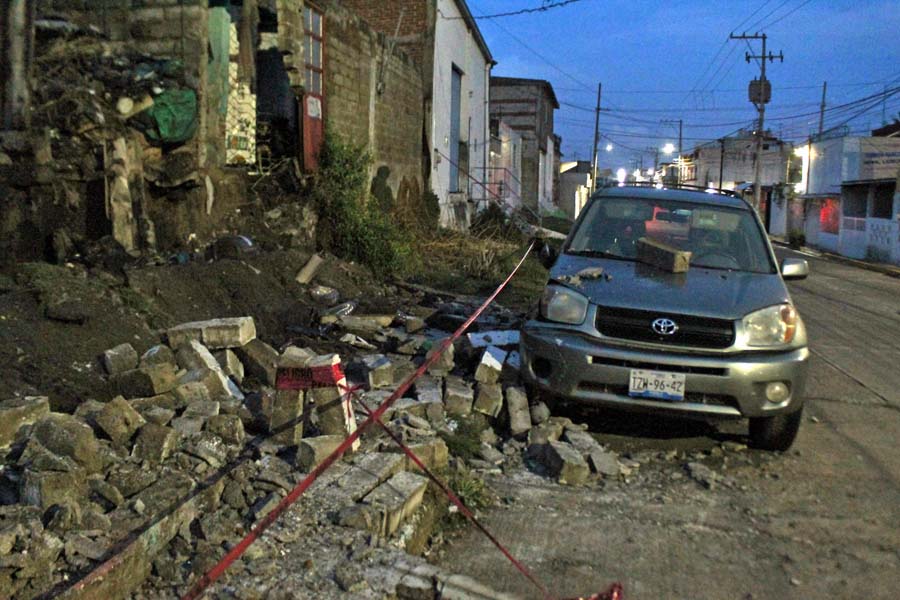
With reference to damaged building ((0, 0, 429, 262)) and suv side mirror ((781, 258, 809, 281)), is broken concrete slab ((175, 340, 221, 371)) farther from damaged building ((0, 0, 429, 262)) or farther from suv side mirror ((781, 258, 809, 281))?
suv side mirror ((781, 258, 809, 281))

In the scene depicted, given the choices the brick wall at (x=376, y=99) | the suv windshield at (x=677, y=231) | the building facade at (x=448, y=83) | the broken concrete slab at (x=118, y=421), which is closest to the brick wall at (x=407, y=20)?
the building facade at (x=448, y=83)

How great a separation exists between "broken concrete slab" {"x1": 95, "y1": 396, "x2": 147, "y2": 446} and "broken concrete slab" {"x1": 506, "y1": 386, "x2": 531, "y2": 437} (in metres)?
2.44

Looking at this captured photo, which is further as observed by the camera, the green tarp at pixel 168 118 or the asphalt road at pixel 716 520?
the green tarp at pixel 168 118

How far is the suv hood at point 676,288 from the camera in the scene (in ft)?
17.5

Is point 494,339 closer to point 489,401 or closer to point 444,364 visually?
point 444,364

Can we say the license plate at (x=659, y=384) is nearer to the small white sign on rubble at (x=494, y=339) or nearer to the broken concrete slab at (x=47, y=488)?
the small white sign on rubble at (x=494, y=339)

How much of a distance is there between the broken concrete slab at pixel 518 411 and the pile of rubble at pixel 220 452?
0.03 feet

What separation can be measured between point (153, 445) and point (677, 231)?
174 inches

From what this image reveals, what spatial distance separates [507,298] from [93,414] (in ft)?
26.5

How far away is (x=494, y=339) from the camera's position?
7062 mm

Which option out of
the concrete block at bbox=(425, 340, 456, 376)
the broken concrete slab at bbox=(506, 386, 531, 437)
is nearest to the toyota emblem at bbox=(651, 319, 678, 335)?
the broken concrete slab at bbox=(506, 386, 531, 437)

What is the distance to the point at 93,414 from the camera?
179 inches

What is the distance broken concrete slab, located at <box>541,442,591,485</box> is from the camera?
481 centimetres

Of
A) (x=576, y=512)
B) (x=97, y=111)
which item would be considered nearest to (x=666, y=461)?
(x=576, y=512)
